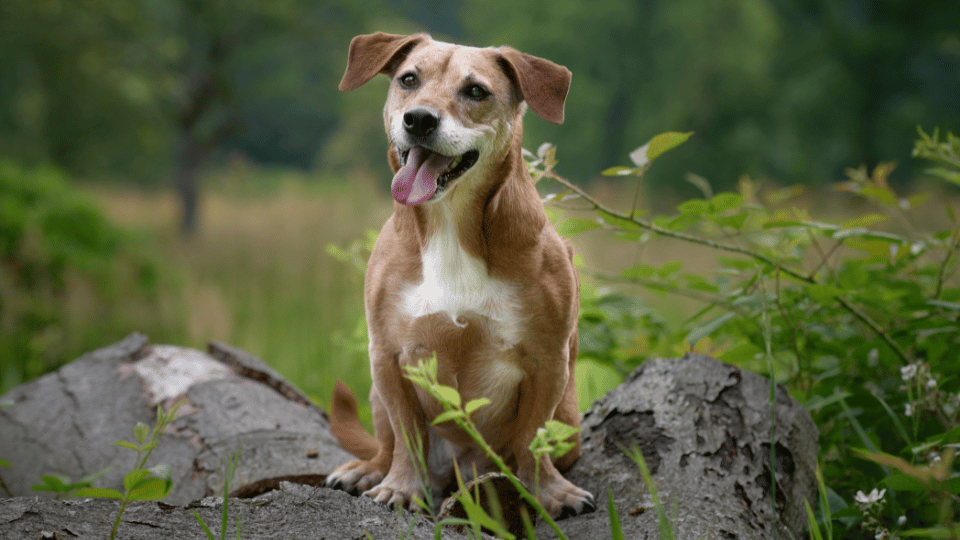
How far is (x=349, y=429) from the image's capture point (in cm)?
203

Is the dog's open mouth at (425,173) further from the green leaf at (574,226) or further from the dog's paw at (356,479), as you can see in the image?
the dog's paw at (356,479)

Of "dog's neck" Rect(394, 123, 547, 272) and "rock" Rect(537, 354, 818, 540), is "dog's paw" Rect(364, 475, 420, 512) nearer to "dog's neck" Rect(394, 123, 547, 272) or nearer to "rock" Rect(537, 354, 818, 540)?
"rock" Rect(537, 354, 818, 540)

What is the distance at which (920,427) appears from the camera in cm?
206

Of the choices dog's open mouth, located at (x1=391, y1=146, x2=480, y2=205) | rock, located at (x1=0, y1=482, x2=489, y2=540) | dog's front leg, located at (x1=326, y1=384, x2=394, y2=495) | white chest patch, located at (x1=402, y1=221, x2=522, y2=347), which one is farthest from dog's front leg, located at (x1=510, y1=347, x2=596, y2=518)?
dog's open mouth, located at (x1=391, y1=146, x2=480, y2=205)

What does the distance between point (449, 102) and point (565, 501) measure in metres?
1.02

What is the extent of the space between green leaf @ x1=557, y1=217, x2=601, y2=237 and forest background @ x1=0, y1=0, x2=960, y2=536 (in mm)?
660

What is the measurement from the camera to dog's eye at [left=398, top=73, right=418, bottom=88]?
150 cm

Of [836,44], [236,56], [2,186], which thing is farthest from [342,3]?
[836,44]

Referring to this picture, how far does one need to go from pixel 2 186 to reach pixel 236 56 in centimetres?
812

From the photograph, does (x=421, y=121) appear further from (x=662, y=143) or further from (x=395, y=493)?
(x=395, y=493)

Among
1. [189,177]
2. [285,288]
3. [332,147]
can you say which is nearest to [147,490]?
[285,288]

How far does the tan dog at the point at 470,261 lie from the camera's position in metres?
1.45

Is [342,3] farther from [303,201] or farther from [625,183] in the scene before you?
[625,183]

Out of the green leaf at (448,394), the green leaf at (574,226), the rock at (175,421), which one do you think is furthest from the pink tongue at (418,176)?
the rock at (175,421)
